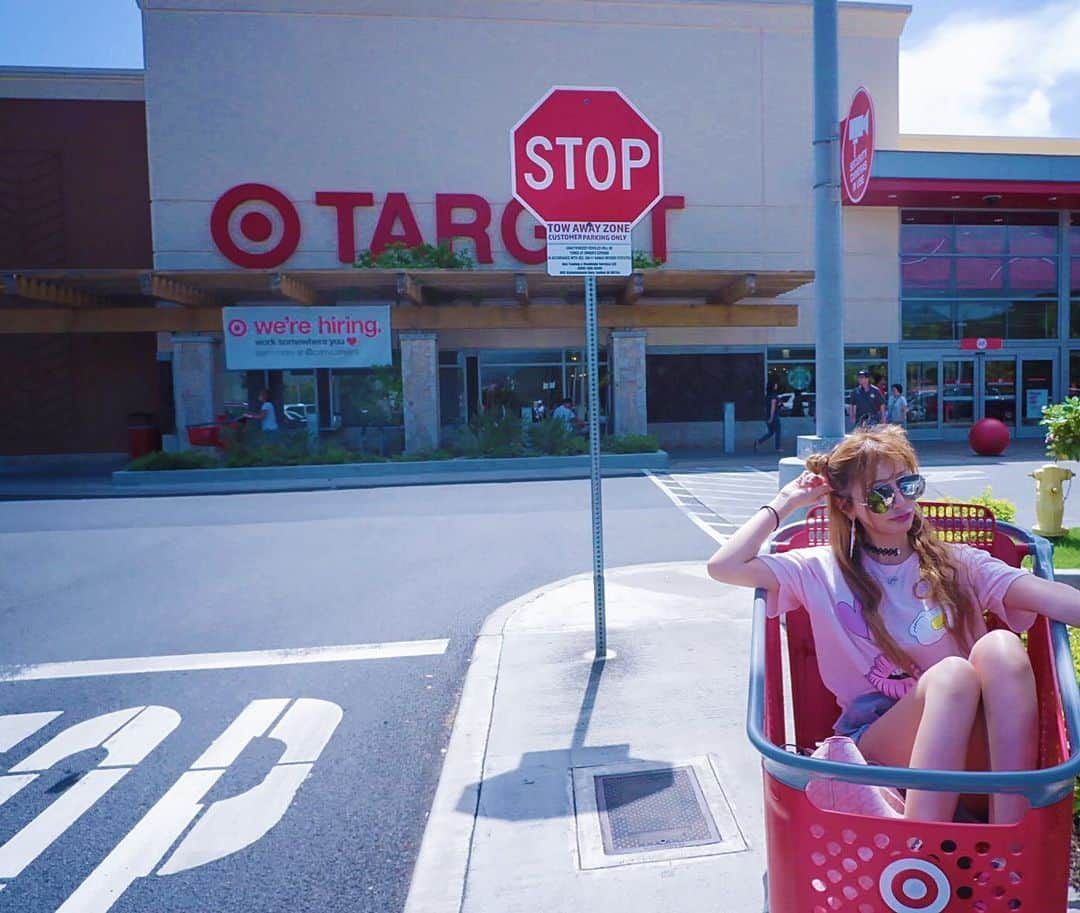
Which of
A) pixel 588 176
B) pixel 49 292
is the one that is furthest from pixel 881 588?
pixel 49 292

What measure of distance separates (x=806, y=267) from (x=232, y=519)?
1726 cm

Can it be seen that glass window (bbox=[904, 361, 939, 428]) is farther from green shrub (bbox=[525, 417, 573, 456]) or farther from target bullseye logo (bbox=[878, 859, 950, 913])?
target bullseye logo (bbox=[878, 859, 950, 913])

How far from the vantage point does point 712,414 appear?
76.4ft

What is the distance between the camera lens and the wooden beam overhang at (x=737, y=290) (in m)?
19.2

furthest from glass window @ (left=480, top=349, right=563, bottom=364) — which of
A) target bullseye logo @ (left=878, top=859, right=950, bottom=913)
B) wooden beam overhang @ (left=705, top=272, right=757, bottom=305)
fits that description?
target bullseye logo @ (left=878, top=859, right=950, bottom=913)

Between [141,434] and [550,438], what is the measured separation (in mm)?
9919

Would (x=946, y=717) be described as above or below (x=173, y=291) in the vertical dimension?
below

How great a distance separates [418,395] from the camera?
19.8 meters

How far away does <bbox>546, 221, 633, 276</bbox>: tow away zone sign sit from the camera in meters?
4.79

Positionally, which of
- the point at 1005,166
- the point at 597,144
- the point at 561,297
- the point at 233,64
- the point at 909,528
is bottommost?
the point at 909,528

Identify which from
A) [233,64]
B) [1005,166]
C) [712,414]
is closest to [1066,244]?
[1005,166]

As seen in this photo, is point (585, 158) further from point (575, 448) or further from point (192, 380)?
point (192, 380)

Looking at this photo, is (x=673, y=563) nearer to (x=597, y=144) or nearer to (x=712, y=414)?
(x=597, y=144)

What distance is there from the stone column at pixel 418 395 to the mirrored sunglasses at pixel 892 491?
691 inches
